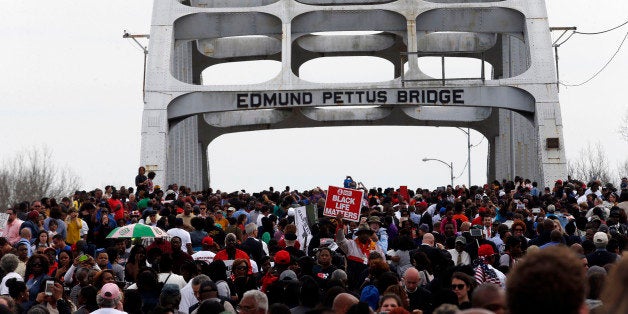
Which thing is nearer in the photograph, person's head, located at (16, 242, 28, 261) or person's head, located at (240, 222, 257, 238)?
person's head, located at (16, 242, 28, 261)

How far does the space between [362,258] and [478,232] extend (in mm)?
1536

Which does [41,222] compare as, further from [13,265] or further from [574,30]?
[574,30]

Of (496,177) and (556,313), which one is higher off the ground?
(496,177)

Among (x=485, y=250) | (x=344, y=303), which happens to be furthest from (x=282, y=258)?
(x=344, y=303)

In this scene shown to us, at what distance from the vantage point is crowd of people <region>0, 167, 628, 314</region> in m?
7.05

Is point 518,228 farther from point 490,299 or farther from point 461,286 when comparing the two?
point 490,299

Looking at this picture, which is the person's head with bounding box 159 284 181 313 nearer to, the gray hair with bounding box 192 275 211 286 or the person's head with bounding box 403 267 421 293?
the gray hair with bounding box 192 275 211 286

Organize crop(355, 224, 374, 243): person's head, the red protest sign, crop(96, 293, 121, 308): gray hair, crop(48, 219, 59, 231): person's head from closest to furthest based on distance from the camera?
crop(96, 293, 121, 308): gray hair, crop(355, 224, 374, 243): person's head, crop(48, 219, 59, 231): person's head, the red protest sign

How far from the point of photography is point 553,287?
4.32 metres

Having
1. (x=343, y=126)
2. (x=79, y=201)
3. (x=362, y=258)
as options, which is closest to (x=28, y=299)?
(x=362, y=258)

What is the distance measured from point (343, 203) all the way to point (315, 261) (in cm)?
540

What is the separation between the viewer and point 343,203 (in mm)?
19688

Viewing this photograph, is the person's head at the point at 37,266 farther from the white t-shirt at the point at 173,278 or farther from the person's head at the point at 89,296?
the person's head at the point at 89,296

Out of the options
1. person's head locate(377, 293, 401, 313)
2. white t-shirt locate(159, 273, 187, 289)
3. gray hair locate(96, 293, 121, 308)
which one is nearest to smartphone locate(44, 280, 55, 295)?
gray hair locate(96, 293, 121, 308)
